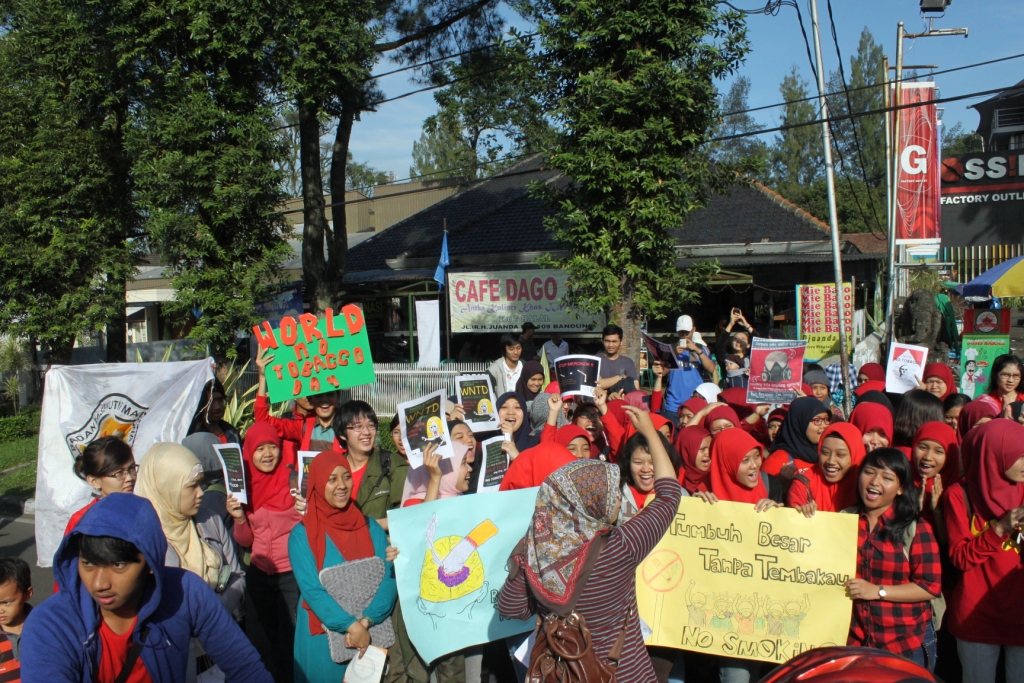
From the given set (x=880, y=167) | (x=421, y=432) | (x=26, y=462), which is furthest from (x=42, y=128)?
(x=880, y=167)

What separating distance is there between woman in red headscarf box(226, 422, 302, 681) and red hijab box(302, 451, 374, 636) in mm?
854

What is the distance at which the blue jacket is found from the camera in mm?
2268

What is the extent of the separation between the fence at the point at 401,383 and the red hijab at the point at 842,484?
10283mm

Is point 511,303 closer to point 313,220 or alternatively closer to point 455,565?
point 313,220

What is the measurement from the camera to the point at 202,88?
1269cm

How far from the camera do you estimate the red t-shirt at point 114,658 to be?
2371 millimetres

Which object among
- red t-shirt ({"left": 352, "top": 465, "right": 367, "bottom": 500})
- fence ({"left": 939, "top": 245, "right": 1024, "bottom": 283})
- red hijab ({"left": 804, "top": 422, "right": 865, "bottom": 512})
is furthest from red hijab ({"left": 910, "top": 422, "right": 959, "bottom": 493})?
fence ({"left": 939, "top": 245, "right": 1024, "bottom": 283})

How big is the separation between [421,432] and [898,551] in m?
2.61

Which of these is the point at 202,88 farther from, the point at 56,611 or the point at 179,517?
the point at 56,611

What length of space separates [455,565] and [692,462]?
1.59 metres

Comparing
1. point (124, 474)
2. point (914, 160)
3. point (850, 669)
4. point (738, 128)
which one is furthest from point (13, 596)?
point (738, 128)

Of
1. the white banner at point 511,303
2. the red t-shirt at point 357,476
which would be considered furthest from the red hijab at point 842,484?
the white banner at point 511,303

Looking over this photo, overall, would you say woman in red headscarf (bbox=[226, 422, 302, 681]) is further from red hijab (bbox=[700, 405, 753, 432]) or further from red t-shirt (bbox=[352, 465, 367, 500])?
red hijab (bbox=[700, 405, 753, 432])

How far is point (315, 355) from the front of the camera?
6727mm
